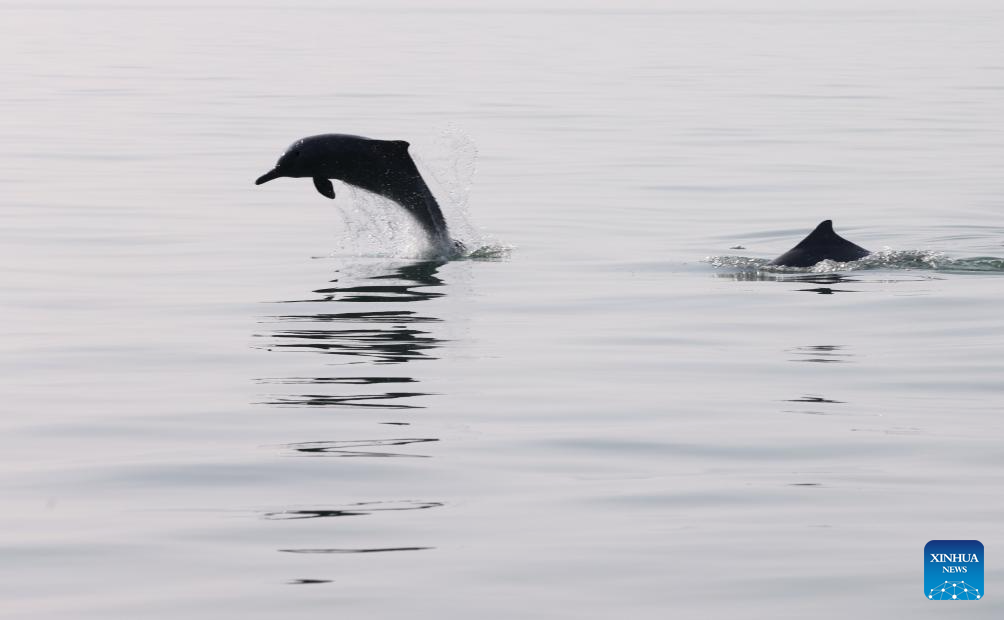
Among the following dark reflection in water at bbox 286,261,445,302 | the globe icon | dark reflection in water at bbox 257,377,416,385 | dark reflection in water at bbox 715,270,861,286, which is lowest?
the globe icon

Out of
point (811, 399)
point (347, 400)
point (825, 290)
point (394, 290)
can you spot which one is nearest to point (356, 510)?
point (347, 400)

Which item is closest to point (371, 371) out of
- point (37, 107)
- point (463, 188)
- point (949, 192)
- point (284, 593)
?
point (284, 593)

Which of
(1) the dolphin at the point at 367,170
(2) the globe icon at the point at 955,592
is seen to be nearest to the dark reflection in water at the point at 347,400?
(2) the globe icon at the point at 955,592

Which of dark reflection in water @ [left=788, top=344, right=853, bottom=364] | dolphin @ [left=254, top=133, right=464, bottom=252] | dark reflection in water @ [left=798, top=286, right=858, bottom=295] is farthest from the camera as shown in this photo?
dolphin @ [left=254, top=133, right=464, bottom=252]

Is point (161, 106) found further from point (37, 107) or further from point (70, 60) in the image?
point (70, 60)

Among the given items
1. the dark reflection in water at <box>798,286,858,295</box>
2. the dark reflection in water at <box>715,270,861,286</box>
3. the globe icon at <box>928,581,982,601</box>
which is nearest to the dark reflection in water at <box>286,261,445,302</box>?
the dark reflection in water at <box>715,270,861,286</box>

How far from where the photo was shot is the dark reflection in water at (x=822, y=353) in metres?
13.9

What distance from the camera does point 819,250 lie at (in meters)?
19.2

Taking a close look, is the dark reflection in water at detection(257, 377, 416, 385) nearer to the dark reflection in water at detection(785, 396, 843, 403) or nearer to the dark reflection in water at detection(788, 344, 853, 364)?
the dark reflection in water at detection(785, 396, 843, 403)

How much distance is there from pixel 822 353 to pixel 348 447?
493 cm

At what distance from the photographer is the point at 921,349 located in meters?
14.6

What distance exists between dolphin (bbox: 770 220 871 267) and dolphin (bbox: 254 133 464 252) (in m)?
3.99

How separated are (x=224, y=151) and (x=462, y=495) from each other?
2553cm

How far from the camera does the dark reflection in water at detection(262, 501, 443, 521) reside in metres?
9.23
